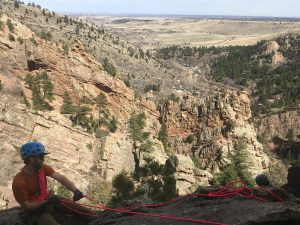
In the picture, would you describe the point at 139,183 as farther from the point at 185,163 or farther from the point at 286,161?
the point at 286,161

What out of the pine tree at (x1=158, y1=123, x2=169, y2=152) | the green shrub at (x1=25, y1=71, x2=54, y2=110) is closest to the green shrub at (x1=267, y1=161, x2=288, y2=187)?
the pine tree at (x1=158, y1=123, x2=169, y2=152)

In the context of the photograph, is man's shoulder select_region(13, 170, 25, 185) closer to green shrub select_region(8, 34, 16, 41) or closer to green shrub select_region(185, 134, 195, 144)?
green shrub select_region(8, 34, 16, 41)

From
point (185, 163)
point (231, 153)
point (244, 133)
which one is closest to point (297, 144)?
point (244, 133)

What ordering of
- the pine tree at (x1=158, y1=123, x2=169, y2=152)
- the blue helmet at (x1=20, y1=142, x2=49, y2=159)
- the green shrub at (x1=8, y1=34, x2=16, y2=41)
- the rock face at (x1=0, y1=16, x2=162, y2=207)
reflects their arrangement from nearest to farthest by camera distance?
the blue helmet at (x1=20, y1=142, x2=49, y2=159) < the rock face at (x1=0, y1=16, x2=162, y2=207) < the green shrub at (x1=8, y1=34, x2=16, y2=41) < the pine tree at (x1=158, y1=123, x2=169, y2=152)

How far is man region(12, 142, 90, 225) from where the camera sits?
7688mm

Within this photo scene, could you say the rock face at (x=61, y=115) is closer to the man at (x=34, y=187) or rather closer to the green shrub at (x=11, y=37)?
the green shrub at (x=11, y=37)

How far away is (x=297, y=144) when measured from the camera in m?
104

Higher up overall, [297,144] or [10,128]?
[10,128]

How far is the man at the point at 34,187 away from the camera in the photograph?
7.69 m

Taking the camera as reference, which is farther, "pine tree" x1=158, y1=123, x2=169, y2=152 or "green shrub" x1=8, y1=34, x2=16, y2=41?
"pine tree" x1=158, y1=123, x2=169, y2=152

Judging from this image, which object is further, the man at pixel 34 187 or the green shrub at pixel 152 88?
the green shrub at pixel 152 88

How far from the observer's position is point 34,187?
7.94 m

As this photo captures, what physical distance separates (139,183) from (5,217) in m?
30.6

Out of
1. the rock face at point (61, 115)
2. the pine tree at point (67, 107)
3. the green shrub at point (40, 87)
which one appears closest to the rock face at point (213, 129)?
the rock face at point (61, 115)
